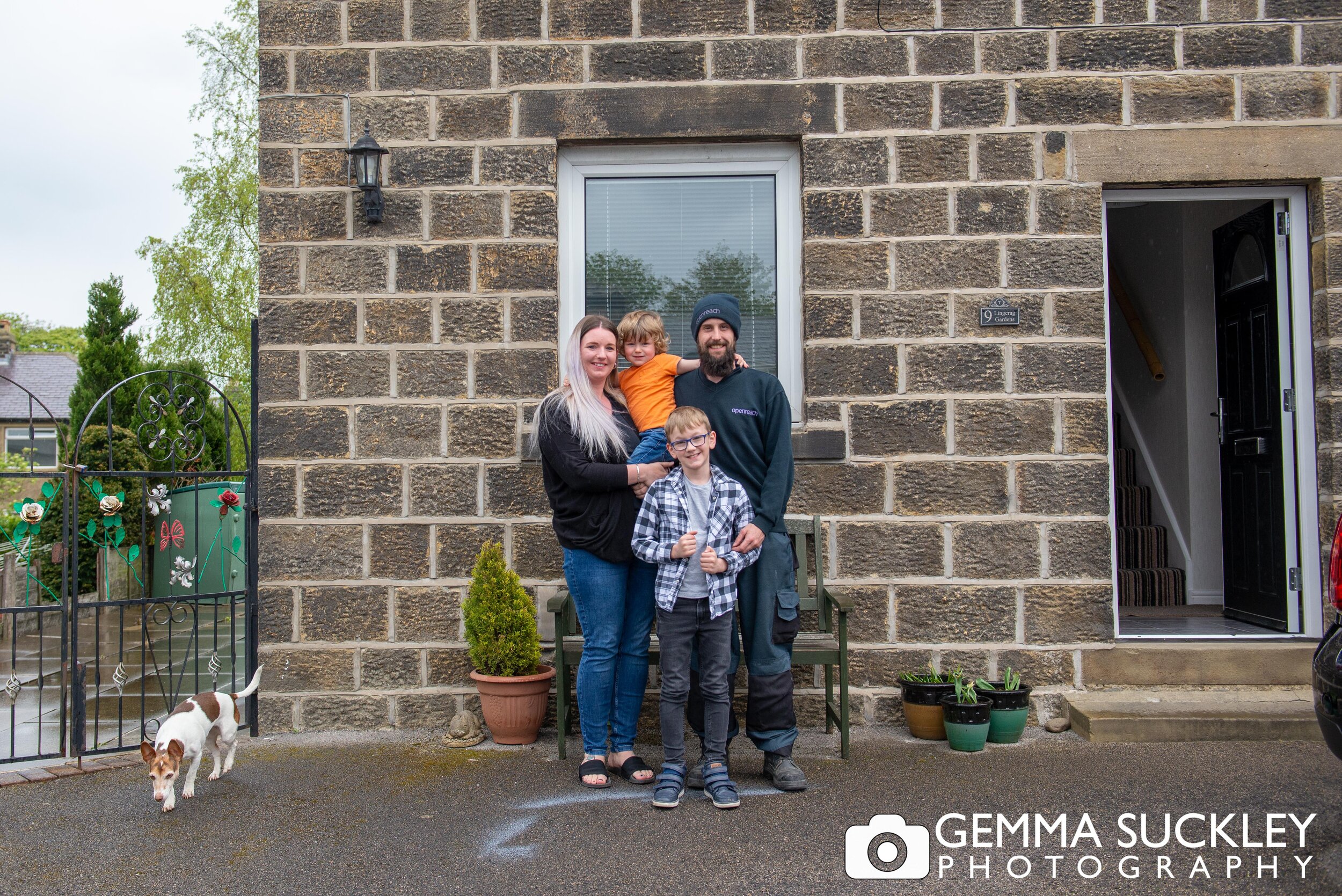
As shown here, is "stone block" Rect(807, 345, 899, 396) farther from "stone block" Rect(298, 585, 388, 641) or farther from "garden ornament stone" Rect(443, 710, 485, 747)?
"stone block" Rect(298, 585, 388, 641)

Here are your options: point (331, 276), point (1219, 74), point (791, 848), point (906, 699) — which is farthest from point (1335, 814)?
point (331, 276)

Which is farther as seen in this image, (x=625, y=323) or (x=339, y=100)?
(x=339, y=100)

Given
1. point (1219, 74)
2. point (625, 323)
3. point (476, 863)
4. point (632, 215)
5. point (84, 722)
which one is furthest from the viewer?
point (632, 215)

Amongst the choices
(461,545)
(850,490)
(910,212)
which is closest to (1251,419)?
(910,212)

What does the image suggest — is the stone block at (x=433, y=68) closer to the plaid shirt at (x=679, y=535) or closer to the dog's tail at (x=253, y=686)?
the plaid shirt at (x=679, y=535)

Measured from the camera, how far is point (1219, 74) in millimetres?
4789

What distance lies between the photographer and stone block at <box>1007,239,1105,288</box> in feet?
15.7

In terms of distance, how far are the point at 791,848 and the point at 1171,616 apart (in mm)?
4063

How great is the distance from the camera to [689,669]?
3.74m

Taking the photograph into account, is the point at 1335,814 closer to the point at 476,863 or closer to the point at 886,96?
the point at 476,863

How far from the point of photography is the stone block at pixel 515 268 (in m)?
4.85

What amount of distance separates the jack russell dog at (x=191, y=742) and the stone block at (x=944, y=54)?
4418 millimetres

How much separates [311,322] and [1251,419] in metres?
5.34

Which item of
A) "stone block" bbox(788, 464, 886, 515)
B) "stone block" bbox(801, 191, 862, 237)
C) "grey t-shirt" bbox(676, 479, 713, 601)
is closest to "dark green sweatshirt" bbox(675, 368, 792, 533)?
"grey t-shirt" bbox(676, 479, 713, 601)
